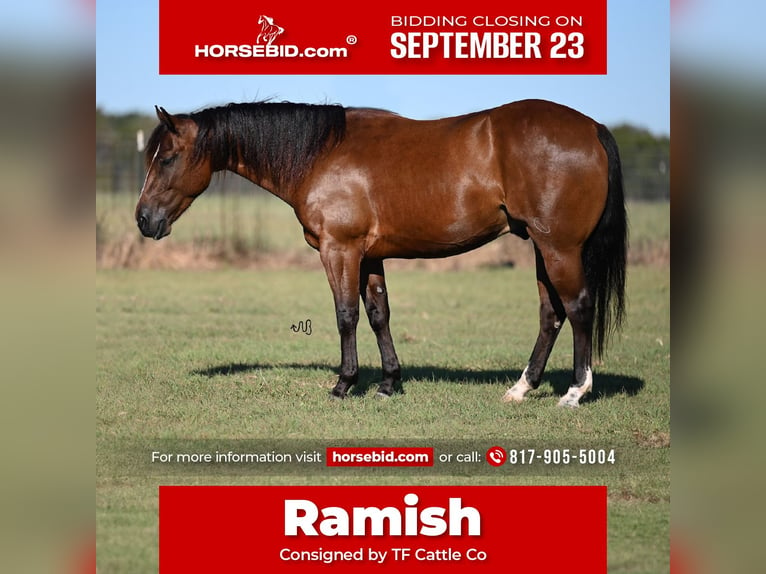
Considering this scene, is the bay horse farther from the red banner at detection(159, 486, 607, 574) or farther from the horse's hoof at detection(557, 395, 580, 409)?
the red banner at detection(159, 486, 607, 574)

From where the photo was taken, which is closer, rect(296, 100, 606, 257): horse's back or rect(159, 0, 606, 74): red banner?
rect(159, 0, 606, 74): red banner

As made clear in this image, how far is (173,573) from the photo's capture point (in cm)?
401

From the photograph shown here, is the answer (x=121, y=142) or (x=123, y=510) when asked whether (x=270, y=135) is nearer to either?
(x=123, y=510)

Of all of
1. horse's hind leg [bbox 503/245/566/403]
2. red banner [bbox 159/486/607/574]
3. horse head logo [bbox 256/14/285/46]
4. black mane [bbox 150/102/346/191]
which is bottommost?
red banner [bbox 159/486/607/574]

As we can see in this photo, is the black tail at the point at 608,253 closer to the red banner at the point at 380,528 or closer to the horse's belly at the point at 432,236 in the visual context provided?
the horse's belly at the point at 432,236

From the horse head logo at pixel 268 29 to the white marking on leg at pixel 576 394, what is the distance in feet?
12.3

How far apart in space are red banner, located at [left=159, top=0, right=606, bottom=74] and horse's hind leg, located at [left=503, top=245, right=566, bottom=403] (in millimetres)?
2152

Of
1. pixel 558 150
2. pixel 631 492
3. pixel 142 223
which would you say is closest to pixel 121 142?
pixel 142 223

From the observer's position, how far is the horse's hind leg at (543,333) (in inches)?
293

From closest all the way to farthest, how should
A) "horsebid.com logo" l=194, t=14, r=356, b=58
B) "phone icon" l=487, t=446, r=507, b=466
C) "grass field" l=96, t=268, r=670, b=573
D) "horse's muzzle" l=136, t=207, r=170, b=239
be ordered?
1. "grass field" l=96, t=268, r=670, b=573
2. "phone icon" l=487, t=446, r=507, b=466
3. "horsebid.com logo" l=194, t=14, r=356, b=58
4. "horse's muzzle" l=136, t=207, r=170, b=239

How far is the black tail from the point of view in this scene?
6949mm

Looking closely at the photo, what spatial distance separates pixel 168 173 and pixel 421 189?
2.27m

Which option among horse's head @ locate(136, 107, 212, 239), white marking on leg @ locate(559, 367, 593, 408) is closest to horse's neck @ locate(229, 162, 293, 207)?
horse's head @ locate(136, 107, 212, 239)

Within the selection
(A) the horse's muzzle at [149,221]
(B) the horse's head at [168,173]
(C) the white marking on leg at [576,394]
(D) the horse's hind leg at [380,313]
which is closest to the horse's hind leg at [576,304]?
(C) the white marking on leg at [576,394]
